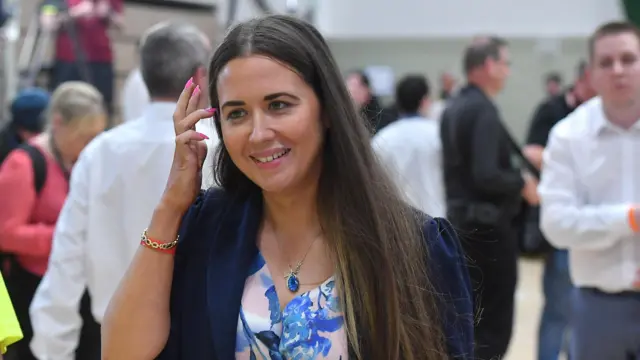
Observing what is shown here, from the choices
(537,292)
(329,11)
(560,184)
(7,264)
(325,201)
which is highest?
(329,11)

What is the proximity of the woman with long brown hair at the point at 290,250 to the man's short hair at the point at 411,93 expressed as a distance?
3.23 metres

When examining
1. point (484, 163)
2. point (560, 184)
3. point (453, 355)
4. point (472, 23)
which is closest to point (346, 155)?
point (453, 355)

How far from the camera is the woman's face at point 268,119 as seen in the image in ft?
5.28

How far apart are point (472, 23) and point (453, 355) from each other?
11183 mm

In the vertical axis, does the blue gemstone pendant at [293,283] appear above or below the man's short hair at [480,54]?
below

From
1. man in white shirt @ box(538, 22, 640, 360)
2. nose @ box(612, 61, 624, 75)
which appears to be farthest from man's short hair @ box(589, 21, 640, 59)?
nose @ box(612, 61, 624, 75)

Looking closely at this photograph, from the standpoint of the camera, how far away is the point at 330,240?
5.62 feet

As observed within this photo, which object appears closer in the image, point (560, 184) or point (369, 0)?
point (560, 184)

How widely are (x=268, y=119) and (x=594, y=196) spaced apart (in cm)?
181

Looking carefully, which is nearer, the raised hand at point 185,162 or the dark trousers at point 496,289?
the raised hand at point 185,162

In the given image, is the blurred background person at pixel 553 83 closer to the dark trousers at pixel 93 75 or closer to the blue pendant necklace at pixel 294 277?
the dark trousers at pixel 93 75

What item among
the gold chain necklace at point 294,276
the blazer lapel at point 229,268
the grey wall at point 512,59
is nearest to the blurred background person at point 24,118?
the blazer lapel at point 229,268

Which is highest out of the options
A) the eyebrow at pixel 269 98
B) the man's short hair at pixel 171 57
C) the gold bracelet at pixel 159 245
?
the man's short hair at pixel 171 57

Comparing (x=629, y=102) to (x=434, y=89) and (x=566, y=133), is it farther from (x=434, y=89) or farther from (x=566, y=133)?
(x=434, y=89)
